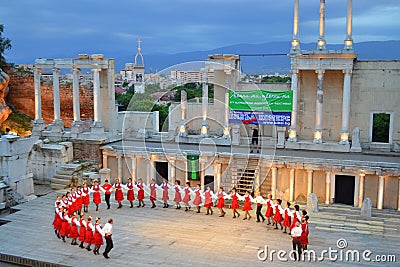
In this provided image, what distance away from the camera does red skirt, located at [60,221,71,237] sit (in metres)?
16.2

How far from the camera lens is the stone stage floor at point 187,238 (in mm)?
14852

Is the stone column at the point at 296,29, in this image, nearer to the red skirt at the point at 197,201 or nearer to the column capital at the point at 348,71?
the column capital at the point at 348,71

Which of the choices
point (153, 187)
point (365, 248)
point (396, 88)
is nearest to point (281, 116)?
point (396, 88)

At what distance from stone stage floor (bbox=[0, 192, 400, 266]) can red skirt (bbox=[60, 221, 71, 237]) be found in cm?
44

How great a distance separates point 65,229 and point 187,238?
451cm

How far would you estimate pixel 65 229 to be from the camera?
16219 mm

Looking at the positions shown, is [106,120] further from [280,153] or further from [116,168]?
[280,153]

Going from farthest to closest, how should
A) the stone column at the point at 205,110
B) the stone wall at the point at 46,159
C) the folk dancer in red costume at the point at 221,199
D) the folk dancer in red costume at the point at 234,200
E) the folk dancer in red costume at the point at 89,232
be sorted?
the stone column at the point at 205,110 < the stone wall at the point at 46,159 < the folk dancer in red costume at the point at 221,199 < the folk dancer in red costume at the point at 234,200 < the folk dancer in red costume at the point at 89,232

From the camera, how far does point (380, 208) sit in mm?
20500

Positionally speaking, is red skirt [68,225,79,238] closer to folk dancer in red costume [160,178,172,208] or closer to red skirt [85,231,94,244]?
red skirt [85,231,94,244]

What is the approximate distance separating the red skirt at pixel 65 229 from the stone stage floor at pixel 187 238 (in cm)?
44

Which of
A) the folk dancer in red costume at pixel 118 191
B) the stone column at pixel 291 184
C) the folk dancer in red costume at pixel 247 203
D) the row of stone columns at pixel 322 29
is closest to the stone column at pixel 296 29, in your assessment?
the row of stone columns at pixel 322 29

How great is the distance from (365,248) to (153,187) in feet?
31.1

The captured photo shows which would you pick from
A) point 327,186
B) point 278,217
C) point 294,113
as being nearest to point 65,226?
point 278,217
